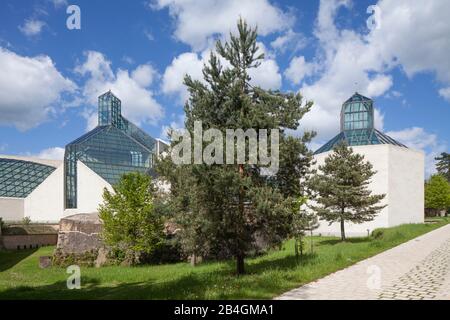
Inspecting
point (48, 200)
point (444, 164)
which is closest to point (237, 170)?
point (48, 200)

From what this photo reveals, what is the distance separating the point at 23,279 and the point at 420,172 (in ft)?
152

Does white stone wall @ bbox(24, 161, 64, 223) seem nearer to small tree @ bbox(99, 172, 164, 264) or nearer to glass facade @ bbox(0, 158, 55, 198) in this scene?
glass facade @ bbox(0, 158, 55, 198)

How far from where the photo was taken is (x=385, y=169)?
42.7 metres

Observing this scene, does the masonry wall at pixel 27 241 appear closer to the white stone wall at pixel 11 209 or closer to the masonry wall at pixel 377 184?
the white stone wall at pixel 11 209

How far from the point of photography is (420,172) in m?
48.7

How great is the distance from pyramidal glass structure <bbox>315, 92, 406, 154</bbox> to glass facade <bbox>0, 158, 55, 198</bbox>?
50.5 metres

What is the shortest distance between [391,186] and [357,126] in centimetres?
1162

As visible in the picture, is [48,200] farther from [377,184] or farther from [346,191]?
[346,191]

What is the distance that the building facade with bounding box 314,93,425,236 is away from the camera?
140 ft

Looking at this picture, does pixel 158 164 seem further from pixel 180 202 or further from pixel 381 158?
pixel 381 158

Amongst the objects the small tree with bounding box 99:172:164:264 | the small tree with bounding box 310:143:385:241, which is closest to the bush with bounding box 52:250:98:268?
the small tree with bounding box 99:172:164:264

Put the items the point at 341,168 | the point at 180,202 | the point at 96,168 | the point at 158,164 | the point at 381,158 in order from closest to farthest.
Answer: the point at 180,202 → the point at 158,164 → the point at 341,168 → the point at 381,158 → the point at 96,168

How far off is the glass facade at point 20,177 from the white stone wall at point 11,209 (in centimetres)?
115
